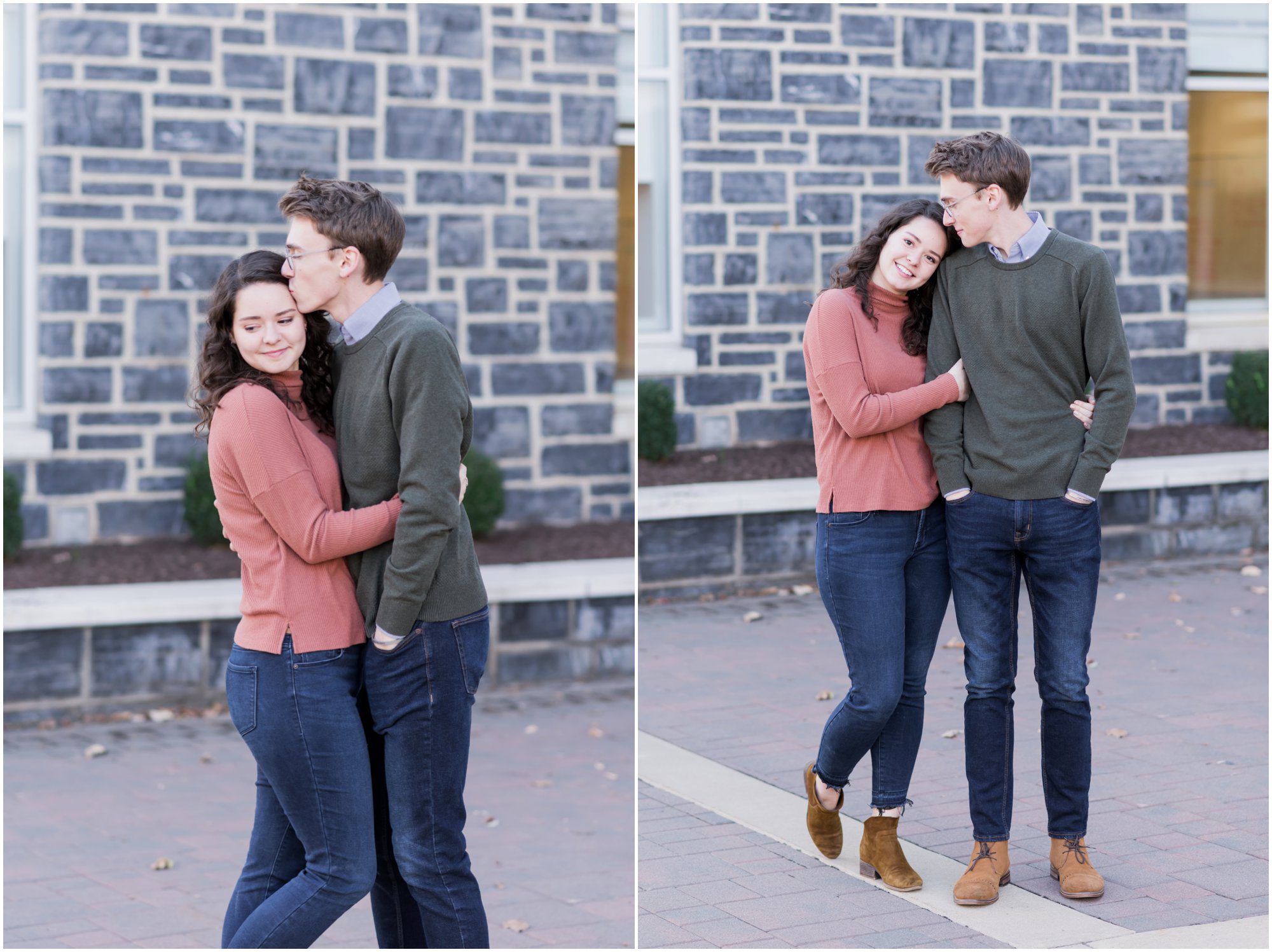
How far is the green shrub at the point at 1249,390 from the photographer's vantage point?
35.4 feet

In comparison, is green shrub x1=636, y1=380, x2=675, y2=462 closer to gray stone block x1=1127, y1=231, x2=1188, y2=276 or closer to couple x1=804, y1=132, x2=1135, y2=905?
gray stone block x1=1127, y1=231, x2=1188, y2=276

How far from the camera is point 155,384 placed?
324 inches

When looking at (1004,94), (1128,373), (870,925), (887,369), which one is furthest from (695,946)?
(1004,94)

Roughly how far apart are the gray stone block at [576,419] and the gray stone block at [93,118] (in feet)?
9.13

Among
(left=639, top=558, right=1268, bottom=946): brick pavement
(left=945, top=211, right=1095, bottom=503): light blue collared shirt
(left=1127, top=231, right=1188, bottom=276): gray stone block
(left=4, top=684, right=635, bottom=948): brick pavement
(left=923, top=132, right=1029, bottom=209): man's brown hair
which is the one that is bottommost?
(left=4, top=684, right=635, bottom=948): brick pavement

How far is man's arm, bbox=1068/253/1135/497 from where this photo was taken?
3.72 m

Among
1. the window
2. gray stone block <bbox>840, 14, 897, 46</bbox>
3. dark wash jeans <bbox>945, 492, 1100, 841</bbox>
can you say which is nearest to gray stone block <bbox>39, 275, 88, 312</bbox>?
gray stone block <bbox>840, 14, 897, 46</bbox>

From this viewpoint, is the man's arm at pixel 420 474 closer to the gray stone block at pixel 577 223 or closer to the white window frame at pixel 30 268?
the white window frame at pixel 30 268

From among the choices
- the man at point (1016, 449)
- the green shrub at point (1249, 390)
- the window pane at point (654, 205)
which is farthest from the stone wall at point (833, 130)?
A: the man at point (1016, 449)

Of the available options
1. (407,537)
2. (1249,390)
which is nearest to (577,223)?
(1249,390)

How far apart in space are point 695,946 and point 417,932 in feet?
2.66

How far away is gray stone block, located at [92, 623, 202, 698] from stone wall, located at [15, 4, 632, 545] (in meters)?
1.53

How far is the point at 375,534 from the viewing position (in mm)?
3039

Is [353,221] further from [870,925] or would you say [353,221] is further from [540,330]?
[540,330]
